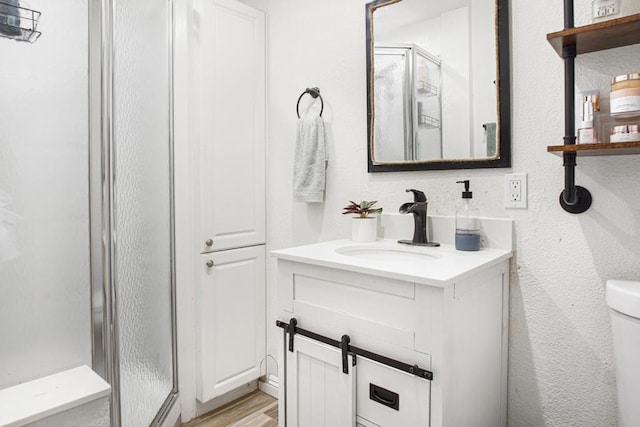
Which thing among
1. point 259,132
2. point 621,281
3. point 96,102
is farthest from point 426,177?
point 96,102

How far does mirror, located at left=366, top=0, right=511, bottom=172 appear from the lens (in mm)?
1346

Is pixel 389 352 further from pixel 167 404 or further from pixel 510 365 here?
pixel 167 404

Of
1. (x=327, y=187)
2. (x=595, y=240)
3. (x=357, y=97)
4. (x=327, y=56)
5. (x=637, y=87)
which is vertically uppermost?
(x=327, y=56)

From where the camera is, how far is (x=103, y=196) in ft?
4.11

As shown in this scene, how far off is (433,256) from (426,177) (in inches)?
13.4

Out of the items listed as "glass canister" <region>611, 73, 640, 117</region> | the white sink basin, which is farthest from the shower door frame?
"glass canister" <region>611, 73, 640, 117</region>

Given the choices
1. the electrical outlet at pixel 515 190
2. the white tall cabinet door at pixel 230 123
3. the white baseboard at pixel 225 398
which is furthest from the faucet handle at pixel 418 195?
the white baseboard at pixel 225 398

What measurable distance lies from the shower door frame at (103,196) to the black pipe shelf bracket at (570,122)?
1.34 metres

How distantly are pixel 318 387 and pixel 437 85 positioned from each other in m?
1.13

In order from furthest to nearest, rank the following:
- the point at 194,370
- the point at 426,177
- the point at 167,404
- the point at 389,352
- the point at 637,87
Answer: the point at 194,370 < the point at 167,404 < the point at 426,177 < the point at 389,352 < the point at 637,87

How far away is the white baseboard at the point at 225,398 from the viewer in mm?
1909

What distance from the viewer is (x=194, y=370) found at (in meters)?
1.85

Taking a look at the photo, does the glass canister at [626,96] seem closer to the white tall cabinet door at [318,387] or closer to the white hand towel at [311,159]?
the white tall cabinet door at [318,387]

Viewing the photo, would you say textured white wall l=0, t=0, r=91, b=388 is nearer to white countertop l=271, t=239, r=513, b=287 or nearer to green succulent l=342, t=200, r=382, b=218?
white countertop l=271, t=239, r=513, b=287
